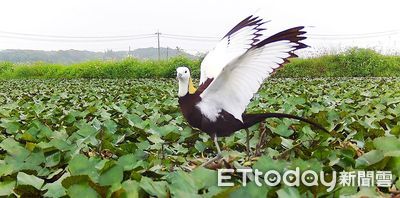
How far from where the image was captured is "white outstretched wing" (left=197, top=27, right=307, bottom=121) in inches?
52.1

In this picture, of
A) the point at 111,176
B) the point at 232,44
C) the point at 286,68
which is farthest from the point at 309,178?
the point at 286,68

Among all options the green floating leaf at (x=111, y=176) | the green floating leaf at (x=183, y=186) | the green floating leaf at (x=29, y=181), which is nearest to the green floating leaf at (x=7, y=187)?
the green floating leaf at (x=29, y=181)

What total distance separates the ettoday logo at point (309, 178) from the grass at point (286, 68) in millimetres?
14887

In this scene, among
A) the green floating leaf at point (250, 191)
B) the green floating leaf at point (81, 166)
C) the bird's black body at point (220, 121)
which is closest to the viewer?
the green floating leaf at point (250, 191)

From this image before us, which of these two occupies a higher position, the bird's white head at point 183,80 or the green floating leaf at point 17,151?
the bird's white head at point 183,80

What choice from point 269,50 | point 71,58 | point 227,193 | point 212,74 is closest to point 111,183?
point 227,193

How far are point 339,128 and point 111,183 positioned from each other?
1146 mm

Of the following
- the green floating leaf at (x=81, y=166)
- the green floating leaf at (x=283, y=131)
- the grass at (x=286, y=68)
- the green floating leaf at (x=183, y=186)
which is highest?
the green floating leaf at (x=183, y=186)

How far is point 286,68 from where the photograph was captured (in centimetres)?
1691

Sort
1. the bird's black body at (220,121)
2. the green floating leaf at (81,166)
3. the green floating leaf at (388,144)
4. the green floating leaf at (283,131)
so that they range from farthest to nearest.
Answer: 1. the green floating leaf at (283,131)
2. the bird's black body at (220,121)
3. the green floating leaf at (388,144)
4. the green floating leaf at (81,166)

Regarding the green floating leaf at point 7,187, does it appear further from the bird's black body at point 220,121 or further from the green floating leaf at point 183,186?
the bird's black body at point 220,121

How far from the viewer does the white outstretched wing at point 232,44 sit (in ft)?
5.29

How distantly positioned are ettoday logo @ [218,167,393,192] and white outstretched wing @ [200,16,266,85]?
65 cm

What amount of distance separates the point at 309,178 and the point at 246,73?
54 centimetres
